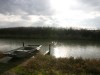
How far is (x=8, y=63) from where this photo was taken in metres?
13.6

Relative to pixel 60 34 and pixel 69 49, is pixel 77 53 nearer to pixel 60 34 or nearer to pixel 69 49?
pixel 69 49

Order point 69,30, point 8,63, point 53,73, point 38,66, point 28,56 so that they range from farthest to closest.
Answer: point 69,30 < point 28,56 < point 8,63 < point 38,66 < point 53,73

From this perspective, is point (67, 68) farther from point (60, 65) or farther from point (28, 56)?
point (28, 56)

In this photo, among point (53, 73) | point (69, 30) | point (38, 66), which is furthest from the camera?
point (69, 30)

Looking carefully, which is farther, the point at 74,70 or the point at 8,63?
the point at 8,63

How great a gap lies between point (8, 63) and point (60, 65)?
12.4 feet

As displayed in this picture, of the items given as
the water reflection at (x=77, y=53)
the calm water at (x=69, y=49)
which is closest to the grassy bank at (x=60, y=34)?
the calm water at (x=69, y=49)

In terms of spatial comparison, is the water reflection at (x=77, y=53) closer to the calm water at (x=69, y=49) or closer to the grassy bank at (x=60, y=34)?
the calm water at (x=69, y=49)

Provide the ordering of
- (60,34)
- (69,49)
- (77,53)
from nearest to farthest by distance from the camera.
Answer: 1. (77,53)
2. (69,49)
3. (60,34)

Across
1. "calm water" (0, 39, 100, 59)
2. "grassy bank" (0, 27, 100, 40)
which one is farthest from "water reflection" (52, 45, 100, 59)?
"grassy bank" (0, 27, 100, 40)

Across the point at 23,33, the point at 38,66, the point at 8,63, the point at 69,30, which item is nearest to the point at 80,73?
the point at 38,66

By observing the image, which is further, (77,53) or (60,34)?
(60,34)

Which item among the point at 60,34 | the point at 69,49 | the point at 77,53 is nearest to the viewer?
the point at 77,53

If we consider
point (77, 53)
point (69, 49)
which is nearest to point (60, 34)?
point (69, 49)
